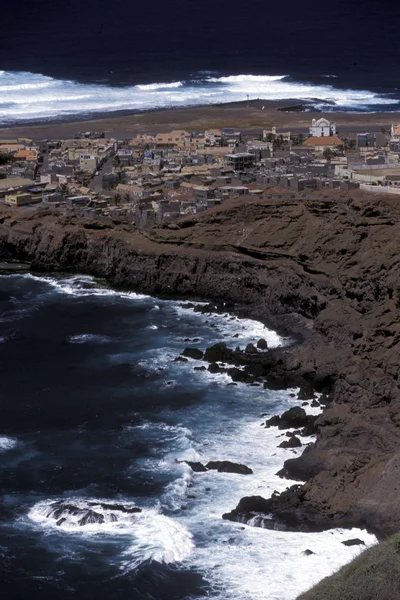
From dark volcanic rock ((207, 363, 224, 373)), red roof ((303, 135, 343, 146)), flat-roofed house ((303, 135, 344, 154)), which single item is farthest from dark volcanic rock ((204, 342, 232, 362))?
red roof ((303, 135, 343, 146))

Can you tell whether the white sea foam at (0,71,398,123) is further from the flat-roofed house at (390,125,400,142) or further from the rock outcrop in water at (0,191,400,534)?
the rock outcrop in water at (0,191,400,534)

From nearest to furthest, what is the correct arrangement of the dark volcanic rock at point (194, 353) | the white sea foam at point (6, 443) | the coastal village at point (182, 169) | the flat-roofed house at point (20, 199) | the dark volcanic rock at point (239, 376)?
1. the white sea foam at point (6, 443)
2. the dark volcanic rock at point (239, 376)
3. the dark volcanic rock at point (194, 353)
4. the coastal village at point (182, 169)
5. the flat-roofed house at point (20, 199)

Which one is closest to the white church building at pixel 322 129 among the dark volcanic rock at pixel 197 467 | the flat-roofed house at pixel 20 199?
the flat-roofed house at pixel 20 199

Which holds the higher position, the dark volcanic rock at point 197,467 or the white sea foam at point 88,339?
the white sea foam at point 88,339

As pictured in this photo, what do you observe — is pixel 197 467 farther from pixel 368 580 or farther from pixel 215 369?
pixel 368 580

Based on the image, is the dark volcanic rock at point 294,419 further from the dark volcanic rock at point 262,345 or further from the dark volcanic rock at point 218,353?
the dark volcanic rock at point 262,345
